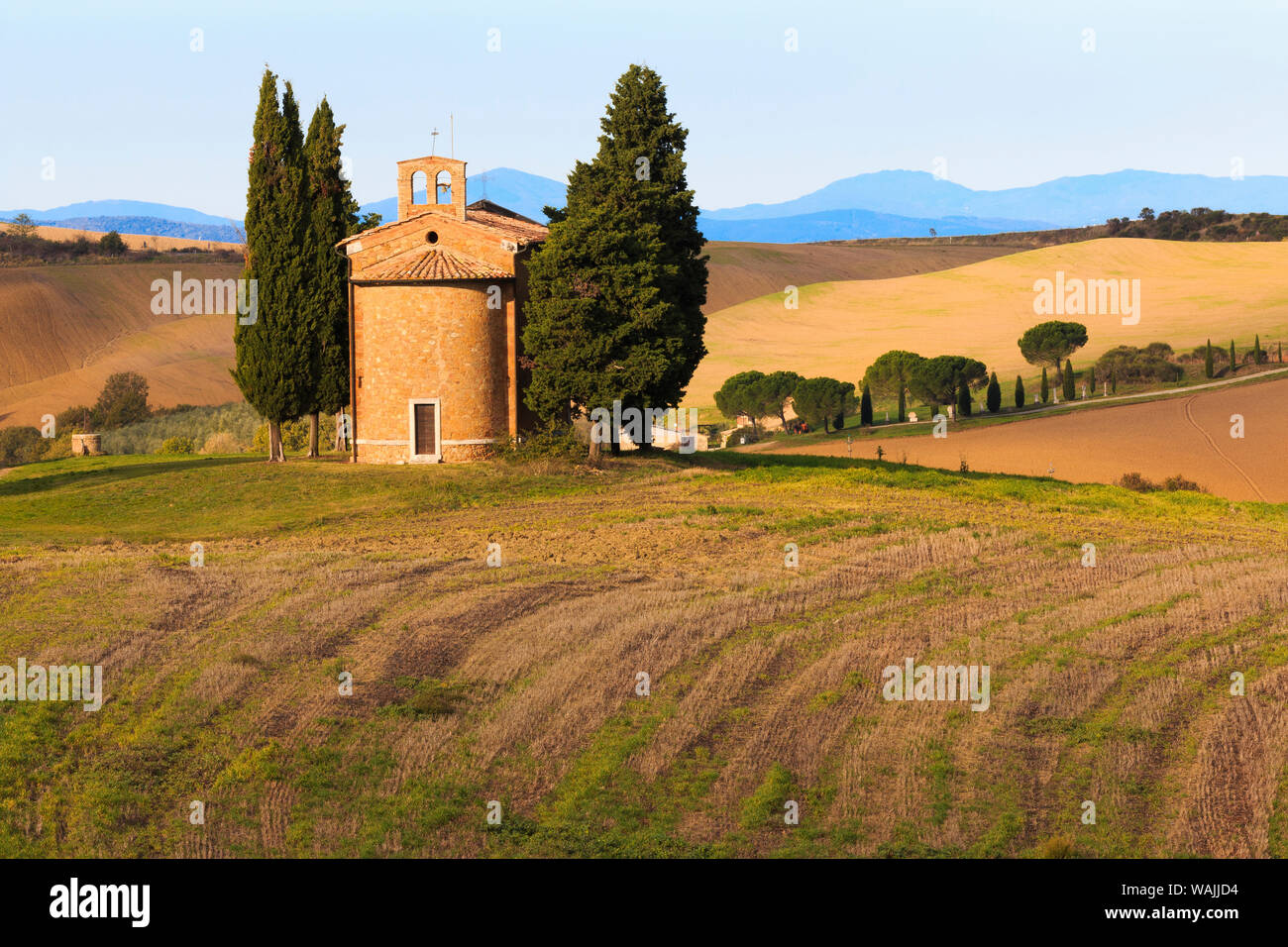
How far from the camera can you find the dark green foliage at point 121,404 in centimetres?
8481

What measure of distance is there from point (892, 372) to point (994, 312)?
3390cm

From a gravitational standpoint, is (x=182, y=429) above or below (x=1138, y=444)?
above

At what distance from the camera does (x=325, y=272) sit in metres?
44.2

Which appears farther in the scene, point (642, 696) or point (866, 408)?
point (866, 408)

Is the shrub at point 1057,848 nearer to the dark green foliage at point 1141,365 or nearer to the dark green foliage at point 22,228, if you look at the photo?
the dark green foliage at point 1141,365

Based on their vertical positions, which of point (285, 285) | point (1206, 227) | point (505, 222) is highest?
point (1206, 227)

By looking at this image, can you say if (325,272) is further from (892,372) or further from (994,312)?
(994,312)

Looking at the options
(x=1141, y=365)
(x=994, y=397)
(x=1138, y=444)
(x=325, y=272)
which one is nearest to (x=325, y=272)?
(x=325, y=272)

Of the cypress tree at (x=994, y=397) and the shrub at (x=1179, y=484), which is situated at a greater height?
the cypress tree at (x=994, y=397)

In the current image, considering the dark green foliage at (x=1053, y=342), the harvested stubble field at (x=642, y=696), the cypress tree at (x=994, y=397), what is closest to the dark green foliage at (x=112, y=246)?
the dark green foliage at (x=1053, y=342)

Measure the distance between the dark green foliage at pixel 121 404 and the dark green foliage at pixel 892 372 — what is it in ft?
175

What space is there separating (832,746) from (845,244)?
186 m

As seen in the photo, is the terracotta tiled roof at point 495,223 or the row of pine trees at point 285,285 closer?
the row of pine trees at point 285,285
